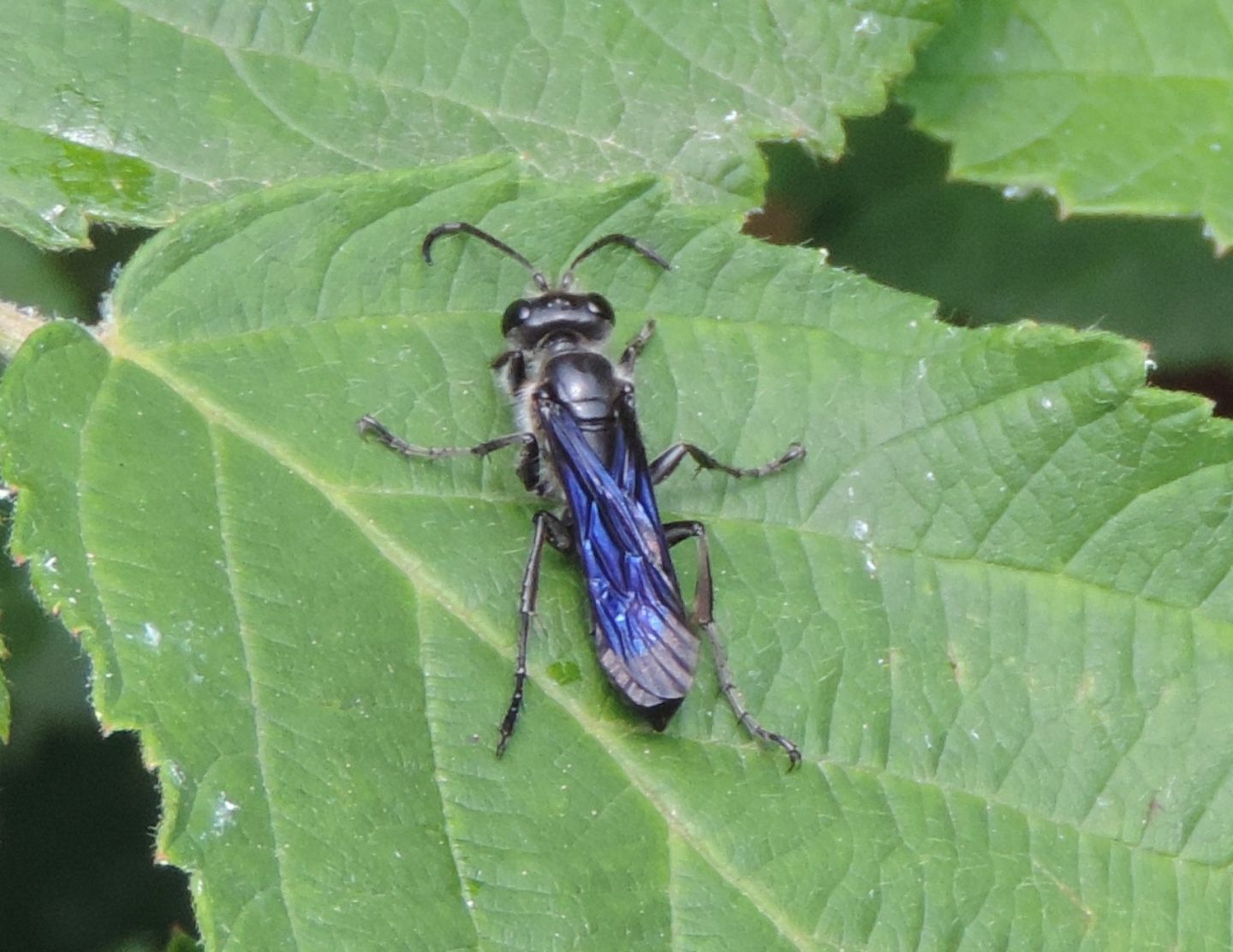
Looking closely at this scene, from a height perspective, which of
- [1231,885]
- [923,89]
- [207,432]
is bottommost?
[1231,885]

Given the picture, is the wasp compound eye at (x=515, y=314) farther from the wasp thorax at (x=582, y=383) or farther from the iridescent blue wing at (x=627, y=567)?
the iridescent blue wing at (x=627, y=567)

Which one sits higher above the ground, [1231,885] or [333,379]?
[333,379]

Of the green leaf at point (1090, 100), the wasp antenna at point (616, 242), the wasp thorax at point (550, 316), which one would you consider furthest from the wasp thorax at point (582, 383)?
the green leaf at point (1090, 100)

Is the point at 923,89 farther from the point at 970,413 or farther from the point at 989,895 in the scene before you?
the point at 989,895

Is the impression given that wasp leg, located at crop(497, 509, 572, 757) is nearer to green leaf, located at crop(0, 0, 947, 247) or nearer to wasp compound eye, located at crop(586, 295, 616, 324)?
wasp compound eye, located at crop(586, 295, 616, 324)

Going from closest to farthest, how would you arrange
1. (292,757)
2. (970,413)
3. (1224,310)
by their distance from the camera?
(292,757), (970,413), (1224,310)

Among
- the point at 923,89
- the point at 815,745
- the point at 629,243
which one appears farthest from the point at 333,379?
the point at 923,89

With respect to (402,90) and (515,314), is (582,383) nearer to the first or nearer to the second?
(515,314)

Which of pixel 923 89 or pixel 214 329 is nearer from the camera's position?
pixel 214 329
